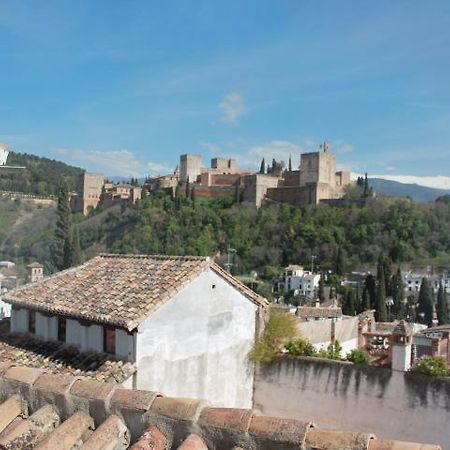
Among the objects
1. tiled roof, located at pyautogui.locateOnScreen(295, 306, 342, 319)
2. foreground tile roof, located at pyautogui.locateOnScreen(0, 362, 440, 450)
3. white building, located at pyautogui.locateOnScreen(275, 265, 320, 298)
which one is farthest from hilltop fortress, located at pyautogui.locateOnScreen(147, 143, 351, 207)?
foreground tile roof, located at pyautogui.locateOnScreen(0, 362, 440, 450)

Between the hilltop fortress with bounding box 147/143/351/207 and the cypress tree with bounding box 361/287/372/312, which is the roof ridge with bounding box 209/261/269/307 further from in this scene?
the hilltop fortress with bounding box 147/143/351/207

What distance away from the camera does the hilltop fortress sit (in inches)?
3457

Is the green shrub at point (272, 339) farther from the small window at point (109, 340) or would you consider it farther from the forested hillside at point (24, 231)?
the forested hillside at point (24, 231)

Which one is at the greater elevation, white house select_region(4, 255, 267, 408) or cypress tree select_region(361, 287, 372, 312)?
white house select_region(4, 255, 267, 408)

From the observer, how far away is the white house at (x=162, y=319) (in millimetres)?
9805

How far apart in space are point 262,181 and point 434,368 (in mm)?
81787

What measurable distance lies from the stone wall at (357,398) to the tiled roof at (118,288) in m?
1.76

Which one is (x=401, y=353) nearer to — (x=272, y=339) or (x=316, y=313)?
(x=272, y=339)

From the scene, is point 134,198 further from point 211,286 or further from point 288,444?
point 288,444

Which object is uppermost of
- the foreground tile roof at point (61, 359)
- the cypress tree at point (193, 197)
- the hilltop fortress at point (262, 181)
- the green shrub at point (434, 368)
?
the hilltop fortress at point (262, 181)

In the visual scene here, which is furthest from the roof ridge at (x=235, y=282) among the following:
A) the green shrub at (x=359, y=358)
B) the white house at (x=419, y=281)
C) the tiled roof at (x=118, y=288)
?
the white house at (x=419, y=281)

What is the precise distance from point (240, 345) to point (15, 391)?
26.3 ft

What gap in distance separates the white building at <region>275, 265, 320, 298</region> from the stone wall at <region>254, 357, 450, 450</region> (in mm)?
54276

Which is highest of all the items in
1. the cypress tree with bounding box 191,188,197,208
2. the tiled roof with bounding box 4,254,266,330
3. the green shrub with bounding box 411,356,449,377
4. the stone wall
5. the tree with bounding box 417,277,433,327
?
the cypress tree with bounding box 191,188,197,208
